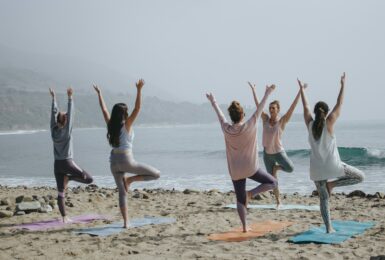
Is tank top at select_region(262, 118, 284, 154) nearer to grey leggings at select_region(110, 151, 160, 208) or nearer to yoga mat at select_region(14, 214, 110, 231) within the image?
grey leggings at select_region(110, 151, 160, 208)

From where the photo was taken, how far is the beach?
5910mm

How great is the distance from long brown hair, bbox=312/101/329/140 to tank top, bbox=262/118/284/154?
2.51m

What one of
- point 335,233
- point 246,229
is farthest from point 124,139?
point 335,233

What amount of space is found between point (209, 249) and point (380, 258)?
2.27 metres

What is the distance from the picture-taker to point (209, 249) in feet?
20.3

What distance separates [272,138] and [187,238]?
3.04 metres

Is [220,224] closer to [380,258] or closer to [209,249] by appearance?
[209,249]

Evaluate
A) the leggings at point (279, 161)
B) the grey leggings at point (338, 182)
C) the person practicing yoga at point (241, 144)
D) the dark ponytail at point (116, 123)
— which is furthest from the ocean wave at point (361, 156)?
the dark ponytail at point (116, 123)

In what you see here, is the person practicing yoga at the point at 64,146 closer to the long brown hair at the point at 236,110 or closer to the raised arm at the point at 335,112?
the long brown hair at the point at 236,110

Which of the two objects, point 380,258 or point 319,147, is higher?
point 319,147

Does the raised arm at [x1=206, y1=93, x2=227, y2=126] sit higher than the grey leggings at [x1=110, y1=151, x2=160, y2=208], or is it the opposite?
the raised arm at [x1=206, y1=93, x2=227, y2=126]

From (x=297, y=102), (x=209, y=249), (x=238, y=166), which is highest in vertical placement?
(x=297, y=102)

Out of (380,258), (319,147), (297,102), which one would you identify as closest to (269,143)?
(297,102)

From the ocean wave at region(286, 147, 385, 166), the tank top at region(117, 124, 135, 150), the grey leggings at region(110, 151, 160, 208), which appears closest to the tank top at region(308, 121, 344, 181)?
the grey leggings at region(110, 151, 160, 208)
